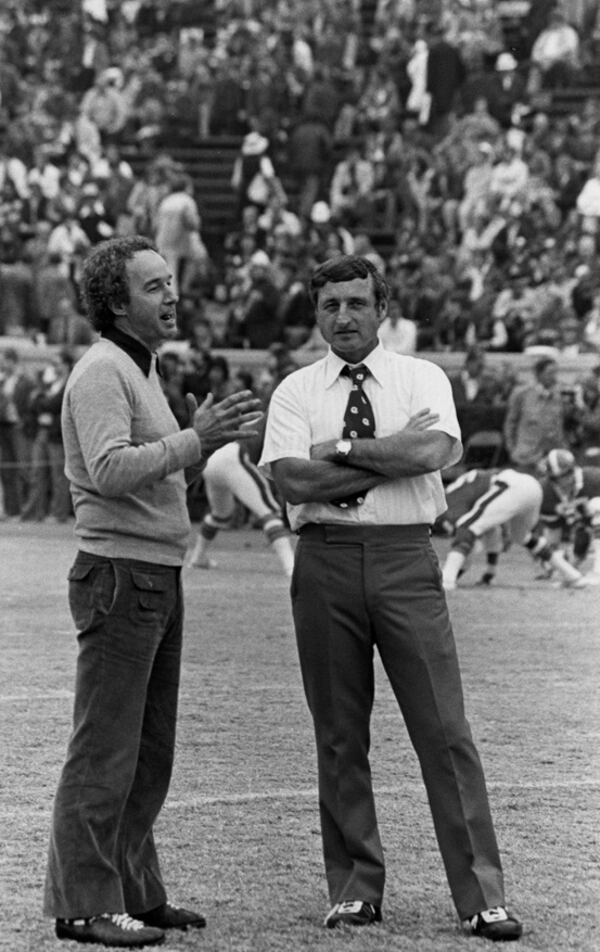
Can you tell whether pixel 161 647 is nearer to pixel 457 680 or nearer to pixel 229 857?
pixel 457 680

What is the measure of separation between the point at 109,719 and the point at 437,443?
1243 mm

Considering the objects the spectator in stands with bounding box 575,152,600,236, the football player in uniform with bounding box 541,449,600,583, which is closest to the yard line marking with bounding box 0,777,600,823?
the football player in uniform with bounding box 541,449,600,583

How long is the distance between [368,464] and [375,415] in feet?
0.73

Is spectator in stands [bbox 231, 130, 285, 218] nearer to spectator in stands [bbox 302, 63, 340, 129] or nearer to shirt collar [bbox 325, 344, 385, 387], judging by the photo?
spectator in stands [bbox 302, 63, 340, 129]

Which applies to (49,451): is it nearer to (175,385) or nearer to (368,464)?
(175,385)

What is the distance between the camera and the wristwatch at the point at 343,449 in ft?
21.2

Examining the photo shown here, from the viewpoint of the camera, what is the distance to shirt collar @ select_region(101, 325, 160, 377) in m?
6.25

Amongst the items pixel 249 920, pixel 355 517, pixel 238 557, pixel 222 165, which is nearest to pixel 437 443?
pixel 355 517

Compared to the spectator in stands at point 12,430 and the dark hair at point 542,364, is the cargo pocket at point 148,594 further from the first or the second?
the spectator in stands at point 12,430

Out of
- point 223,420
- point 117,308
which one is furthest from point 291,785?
point 117,308

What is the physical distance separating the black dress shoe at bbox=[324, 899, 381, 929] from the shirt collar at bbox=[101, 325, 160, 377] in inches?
64.8

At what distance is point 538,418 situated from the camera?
2286 centimetres

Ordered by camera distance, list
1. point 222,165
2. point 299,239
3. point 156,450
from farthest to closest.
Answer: point 222,165 < point 299,239 < point 156,450

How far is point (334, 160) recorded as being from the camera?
1208 inches
